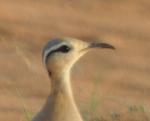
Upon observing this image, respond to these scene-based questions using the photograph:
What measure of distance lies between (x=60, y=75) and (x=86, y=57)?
5.70 meters

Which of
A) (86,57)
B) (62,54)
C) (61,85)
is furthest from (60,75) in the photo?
(86,57)

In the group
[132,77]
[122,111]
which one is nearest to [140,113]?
[122,111]

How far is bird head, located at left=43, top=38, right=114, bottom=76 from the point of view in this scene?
9.73 m

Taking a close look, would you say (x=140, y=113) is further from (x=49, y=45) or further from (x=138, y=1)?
(x=138, y=1)

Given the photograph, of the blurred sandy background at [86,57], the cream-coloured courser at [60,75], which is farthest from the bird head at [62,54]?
the blurred sandy background at [86,57]

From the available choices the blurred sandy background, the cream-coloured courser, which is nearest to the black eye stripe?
the cream-coloured courser

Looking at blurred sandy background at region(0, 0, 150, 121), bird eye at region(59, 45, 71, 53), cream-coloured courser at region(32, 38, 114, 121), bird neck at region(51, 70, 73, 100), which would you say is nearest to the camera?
cream-coloured courser at region(32, 38, 114, 121)

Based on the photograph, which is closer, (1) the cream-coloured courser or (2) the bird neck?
(1) the cream-coloured courser

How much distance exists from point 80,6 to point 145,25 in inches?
48.7

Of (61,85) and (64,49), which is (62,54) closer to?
(64,49)

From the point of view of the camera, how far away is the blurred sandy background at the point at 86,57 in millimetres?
13320

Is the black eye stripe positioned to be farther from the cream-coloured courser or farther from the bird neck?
the bird neck

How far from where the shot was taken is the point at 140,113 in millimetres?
12531

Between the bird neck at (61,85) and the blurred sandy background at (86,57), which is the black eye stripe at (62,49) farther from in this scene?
the blurred sandy background at (86,57)
